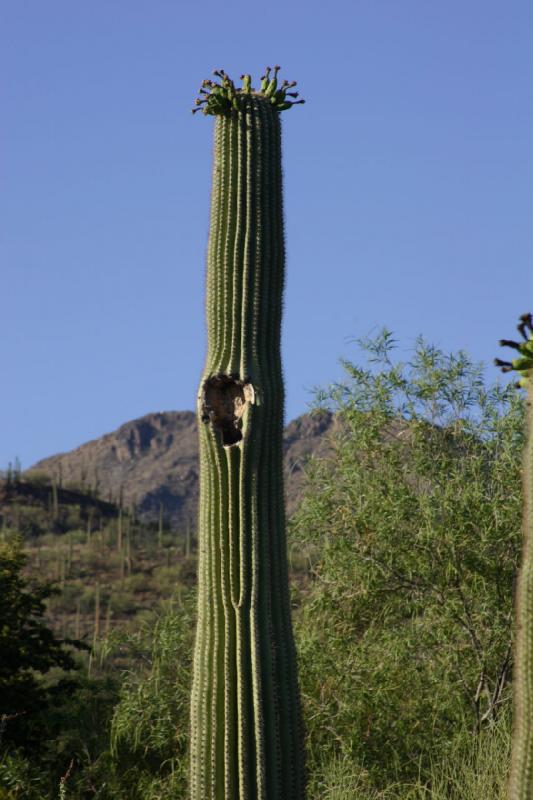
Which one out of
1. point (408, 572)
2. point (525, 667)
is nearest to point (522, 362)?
point (525, 667)

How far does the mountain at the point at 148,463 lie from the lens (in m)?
63.7

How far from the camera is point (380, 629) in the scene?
13.5m

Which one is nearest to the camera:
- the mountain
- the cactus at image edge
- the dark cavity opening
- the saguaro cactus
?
the cactus at image edge

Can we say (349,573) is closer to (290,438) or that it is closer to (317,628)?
(317,628)

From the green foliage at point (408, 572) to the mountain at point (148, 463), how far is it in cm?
4511

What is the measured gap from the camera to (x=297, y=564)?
81.7ft

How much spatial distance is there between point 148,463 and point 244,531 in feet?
199

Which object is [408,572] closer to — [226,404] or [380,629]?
[380,629]

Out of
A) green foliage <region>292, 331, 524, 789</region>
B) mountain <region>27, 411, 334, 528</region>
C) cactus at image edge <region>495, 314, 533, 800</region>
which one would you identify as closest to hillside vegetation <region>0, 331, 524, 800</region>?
green foliage <region>292, 331, 524, 789</region>

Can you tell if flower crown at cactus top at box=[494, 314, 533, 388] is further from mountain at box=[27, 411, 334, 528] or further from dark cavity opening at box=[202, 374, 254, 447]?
mountain at box=[27, 411, 334, 528]

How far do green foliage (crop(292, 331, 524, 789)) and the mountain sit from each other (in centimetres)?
4511

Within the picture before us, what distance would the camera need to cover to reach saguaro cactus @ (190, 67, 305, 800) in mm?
8312

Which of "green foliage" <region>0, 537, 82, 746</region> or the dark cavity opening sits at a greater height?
the dark cavity opening

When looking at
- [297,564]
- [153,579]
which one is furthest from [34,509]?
[297,564]
